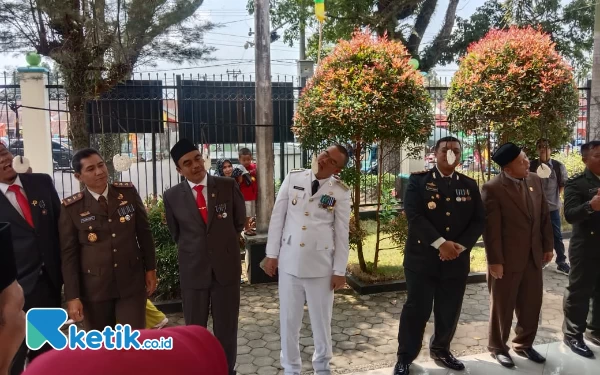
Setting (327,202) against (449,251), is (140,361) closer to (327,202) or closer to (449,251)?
(327,202)

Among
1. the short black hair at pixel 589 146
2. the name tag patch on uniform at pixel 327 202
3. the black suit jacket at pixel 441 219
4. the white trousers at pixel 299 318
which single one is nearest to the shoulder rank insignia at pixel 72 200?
the white trousers at pixel 299 318

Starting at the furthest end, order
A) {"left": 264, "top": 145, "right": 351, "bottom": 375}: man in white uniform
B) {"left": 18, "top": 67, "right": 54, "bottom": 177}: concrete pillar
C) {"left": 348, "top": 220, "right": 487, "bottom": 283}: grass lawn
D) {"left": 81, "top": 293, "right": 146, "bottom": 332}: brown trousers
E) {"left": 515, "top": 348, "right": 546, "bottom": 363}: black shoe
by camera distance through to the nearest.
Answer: {"left": 18, "top": 67, "right": 54, "bottom": 177}: concrete pillar < {"left": 348, "top": 220, "right": 487, "bottom": 283}: grass lawn < {"left": 515, "top": 348, "right": 546, "bottom": 363}: black shoe < {"left": 264, "top": 145, "right": 351, "bottom": 375}: man in white uniform < {"left": 81, "top": 293, "right": 146, "bottom": 332}: brown trousers

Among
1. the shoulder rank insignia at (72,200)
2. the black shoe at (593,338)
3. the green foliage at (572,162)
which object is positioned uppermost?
the shoulder rank insignia at (72,200)

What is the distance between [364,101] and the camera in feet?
16.5

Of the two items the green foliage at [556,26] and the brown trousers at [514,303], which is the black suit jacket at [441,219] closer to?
the brown trousers at [514,303]

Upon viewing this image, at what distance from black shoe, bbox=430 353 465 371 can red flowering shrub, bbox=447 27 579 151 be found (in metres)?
2.75

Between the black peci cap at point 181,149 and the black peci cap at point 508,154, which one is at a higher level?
the black peci cap at point 181,149

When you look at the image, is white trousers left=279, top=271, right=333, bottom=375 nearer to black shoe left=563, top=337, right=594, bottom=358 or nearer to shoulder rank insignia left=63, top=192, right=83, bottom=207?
shoulder rank insignia left=63, top=192, right=83, bottom=207

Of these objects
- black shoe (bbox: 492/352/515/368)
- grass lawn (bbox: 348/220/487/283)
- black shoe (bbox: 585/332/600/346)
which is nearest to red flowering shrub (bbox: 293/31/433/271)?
grass lawn (bbox: 348/220/487/283)

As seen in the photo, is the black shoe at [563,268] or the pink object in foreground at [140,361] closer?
the pink object in foreground at [140,361]

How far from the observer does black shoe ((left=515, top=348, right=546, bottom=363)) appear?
3957 millimetres

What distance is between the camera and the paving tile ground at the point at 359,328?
4.09m

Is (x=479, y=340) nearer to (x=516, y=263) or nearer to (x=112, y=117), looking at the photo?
(x=516, y=263)

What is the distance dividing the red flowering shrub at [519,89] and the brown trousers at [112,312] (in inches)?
164
